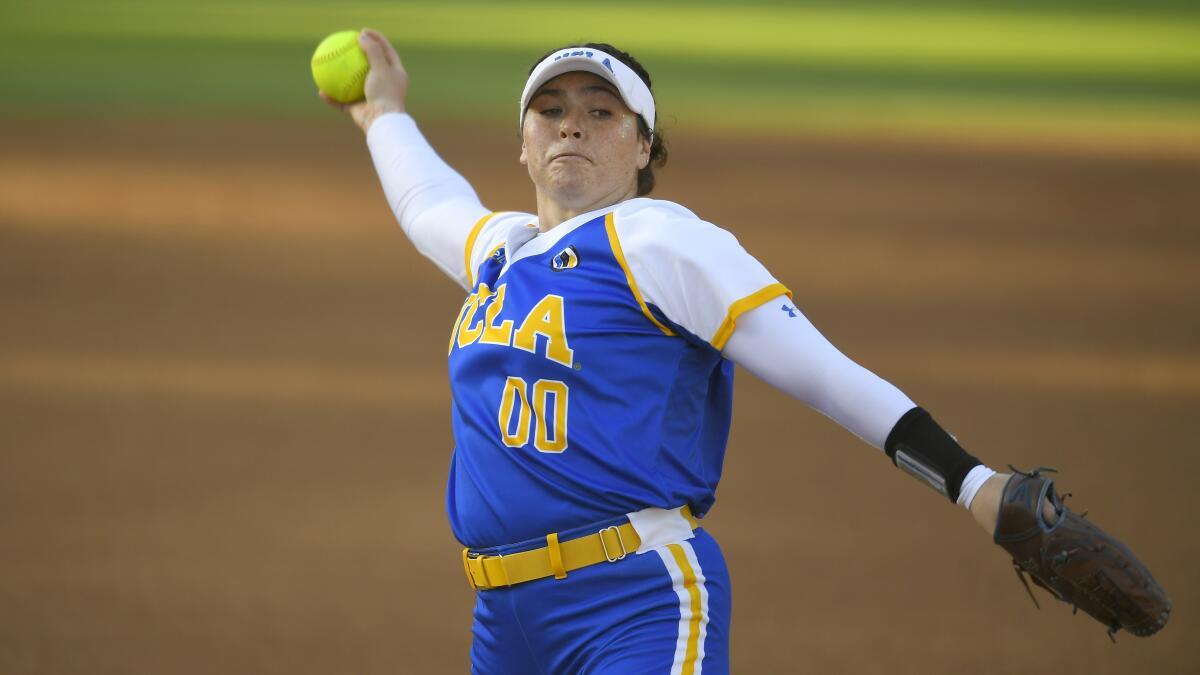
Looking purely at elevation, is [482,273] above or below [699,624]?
above

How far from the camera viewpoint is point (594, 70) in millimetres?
2076

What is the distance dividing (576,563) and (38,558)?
10.6ft

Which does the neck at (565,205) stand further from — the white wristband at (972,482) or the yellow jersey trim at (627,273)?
the white wristband at (972,482)

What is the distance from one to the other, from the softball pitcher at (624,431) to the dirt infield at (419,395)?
2247mm

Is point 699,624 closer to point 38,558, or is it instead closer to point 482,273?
point 482,273

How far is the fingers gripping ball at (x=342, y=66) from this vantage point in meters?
2.63

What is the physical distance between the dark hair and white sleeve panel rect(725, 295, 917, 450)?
1.48ft

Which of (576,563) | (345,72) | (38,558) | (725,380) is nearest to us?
(576,563)

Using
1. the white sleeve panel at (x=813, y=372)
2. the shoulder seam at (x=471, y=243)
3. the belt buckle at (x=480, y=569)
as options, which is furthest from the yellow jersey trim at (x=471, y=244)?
the white sleeve panel at (x=813, y=372)

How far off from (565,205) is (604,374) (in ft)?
1.07

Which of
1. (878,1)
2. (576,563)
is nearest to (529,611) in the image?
(576,563)

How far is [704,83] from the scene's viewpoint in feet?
20.9

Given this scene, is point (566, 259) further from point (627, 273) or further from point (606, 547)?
point (606, 547)

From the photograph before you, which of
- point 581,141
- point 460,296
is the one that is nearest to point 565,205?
point 581,141
